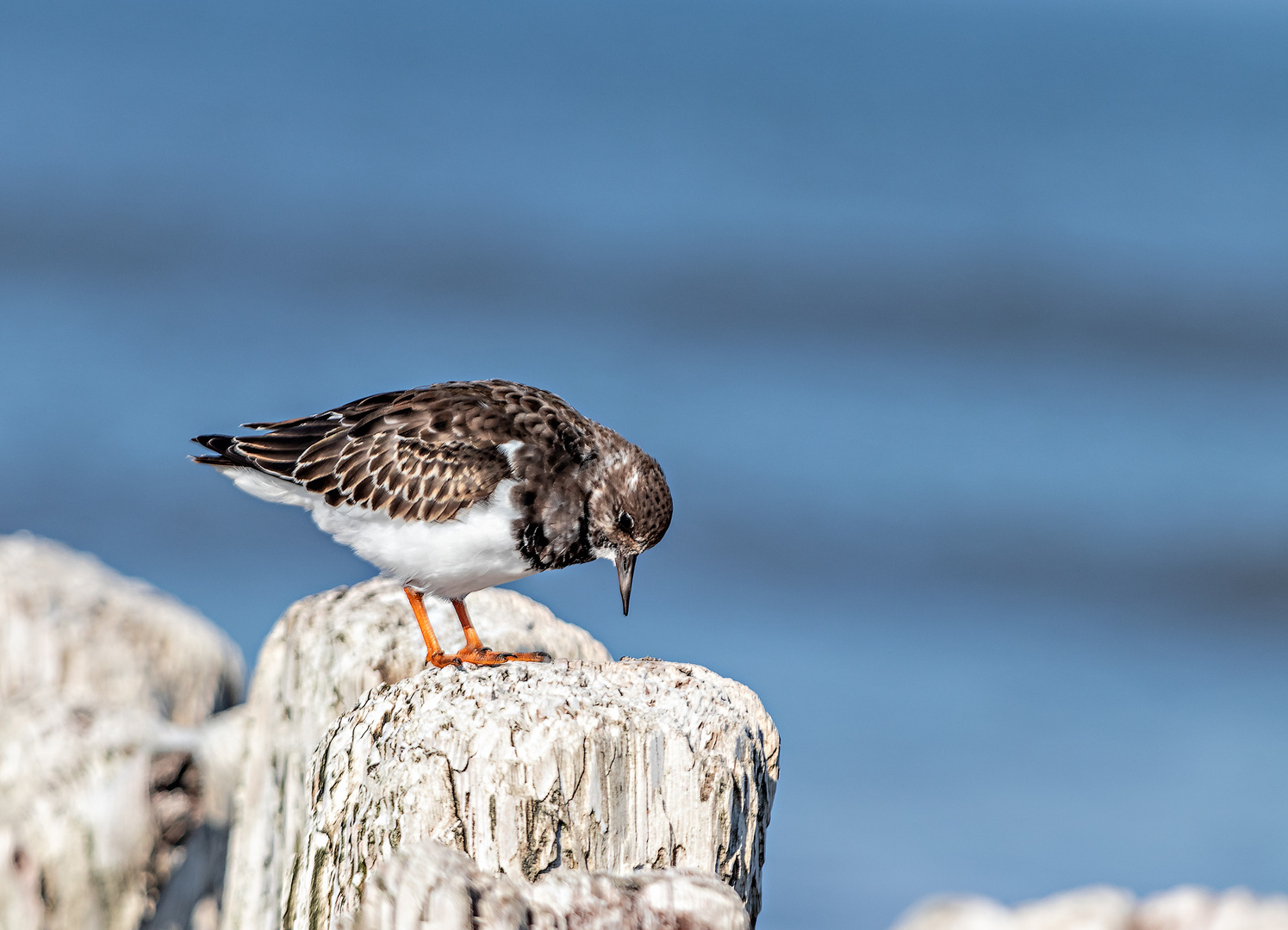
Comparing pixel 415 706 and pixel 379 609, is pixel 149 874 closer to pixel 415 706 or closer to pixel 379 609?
pixel 379 609

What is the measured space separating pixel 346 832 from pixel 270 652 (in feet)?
4.80

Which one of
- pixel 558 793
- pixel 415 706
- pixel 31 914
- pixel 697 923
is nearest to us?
pixel 697 923

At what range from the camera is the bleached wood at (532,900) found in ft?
6.86

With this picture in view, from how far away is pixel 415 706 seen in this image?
8.96 feet

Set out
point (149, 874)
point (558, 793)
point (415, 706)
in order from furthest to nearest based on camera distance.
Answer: point (149, 874)
point (415, 706)
point (558, 793)

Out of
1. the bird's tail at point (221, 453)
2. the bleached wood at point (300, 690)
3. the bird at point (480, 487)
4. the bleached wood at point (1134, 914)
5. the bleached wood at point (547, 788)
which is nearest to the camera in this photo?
the bleached wood at point (547, 788)

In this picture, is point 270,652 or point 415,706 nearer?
point 415,706

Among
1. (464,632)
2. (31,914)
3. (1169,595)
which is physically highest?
(1169,595)

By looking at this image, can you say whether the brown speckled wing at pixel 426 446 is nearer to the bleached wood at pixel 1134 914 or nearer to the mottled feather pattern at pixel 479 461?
the mottled feather pattern at pixel 479 461

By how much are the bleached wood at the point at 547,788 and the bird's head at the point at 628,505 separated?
6.35 ft

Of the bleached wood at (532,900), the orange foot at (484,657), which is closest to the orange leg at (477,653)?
the orange foot at (484,657)

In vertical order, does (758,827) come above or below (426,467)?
below

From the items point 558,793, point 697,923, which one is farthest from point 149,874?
point 697,923

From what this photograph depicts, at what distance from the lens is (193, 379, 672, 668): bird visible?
4641 millimetres
